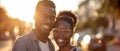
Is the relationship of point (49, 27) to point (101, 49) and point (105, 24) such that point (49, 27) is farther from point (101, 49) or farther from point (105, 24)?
point (105, 24)

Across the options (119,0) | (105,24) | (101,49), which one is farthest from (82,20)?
(101,49)

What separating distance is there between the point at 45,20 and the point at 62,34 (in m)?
0.29

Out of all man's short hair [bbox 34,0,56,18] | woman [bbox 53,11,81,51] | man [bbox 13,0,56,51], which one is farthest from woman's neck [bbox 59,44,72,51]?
man's short hair [bbox 34,0,56,18]

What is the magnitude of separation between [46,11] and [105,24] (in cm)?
5200

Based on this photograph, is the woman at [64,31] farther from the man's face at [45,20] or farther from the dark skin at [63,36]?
the man's face at [45,20]

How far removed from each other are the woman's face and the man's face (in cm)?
11

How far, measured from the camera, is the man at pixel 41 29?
218 inches

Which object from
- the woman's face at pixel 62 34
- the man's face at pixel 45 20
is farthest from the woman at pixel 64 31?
the man's face at pixel 45 20

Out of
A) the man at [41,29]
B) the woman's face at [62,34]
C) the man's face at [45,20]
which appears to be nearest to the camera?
the man at [41,29]

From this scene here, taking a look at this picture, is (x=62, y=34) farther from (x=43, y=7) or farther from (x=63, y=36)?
(x=43, y=7)

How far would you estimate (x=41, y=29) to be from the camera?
5719mm

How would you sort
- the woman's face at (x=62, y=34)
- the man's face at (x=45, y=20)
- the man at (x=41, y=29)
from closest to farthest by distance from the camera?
the man at (x=41, y=29) → the man's face at (x=45, y=20) → the woman's face at (x=62, y=34)

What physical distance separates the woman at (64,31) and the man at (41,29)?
14 centimetres

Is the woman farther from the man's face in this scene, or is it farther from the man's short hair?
the man's short hair
